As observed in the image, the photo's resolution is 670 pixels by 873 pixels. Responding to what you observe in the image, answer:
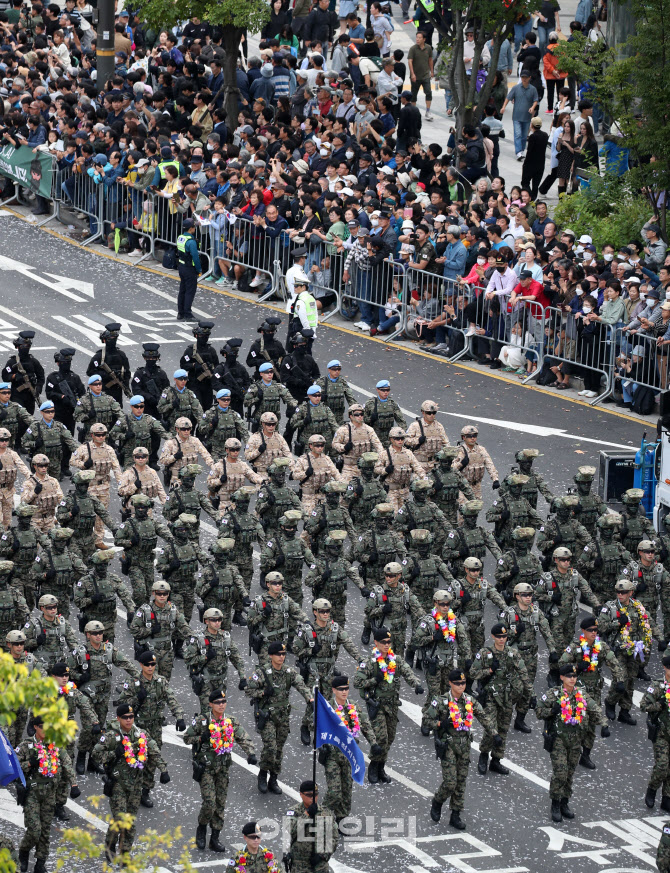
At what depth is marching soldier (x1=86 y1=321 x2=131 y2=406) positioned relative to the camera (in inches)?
1023

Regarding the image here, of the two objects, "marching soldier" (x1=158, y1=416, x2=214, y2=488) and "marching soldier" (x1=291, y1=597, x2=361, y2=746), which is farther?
"marching soldier" (x1=158, y1=416, x2=214, y2=488)

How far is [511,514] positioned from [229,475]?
371cm

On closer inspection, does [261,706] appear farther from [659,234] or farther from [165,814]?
[659,234]

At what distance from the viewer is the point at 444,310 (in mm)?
29328

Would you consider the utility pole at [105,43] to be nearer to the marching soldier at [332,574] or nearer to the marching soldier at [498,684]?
the marching soldier at [332,574]

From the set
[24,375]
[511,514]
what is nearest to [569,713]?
[511,514]

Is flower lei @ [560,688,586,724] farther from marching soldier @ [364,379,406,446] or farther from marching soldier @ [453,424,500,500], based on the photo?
marching soldier @ [364,379,406,446]

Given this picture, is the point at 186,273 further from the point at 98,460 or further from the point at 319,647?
the point at 319,647

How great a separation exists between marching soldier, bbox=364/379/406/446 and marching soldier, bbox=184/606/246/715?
7132 mm

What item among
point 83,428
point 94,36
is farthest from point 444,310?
point 94,36

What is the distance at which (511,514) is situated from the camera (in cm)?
2198

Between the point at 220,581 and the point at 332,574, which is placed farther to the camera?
Answer: the point at 332,574

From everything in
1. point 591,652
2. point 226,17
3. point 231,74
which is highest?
point 226,17

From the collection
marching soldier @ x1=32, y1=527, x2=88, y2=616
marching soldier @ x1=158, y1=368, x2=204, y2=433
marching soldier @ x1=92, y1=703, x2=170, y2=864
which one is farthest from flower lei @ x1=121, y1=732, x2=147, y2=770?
marching soldier @ x1=158, y1=368, x2=204, y2=433
